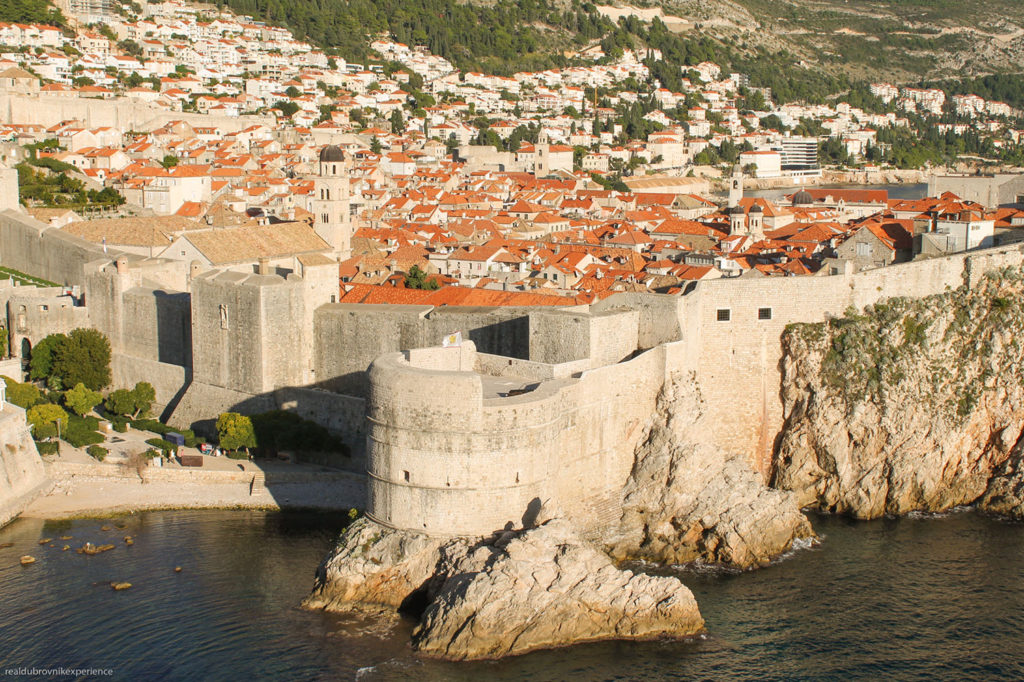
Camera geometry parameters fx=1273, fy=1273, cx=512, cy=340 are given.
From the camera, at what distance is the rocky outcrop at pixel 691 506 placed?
23000 millimetres

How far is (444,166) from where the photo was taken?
91.1m

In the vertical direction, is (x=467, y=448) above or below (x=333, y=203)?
below

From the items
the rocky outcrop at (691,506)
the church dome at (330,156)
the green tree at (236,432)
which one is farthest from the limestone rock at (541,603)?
the church dome at (330,156)

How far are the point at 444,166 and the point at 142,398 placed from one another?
62806 millimetres

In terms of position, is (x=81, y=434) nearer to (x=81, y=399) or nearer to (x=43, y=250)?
(x=81, y=399)

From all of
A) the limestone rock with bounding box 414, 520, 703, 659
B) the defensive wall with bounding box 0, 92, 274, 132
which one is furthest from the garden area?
the defensive wall with bounding box 0, 92, 274, 132

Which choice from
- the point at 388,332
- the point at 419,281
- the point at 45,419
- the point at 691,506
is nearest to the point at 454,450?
the point at 691,506

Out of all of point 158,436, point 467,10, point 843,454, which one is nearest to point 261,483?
point 158,436

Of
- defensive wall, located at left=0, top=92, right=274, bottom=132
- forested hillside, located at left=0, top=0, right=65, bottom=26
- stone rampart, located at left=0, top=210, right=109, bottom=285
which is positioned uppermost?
forested hillside, located at left=0, top=0, right=65, bottom=26

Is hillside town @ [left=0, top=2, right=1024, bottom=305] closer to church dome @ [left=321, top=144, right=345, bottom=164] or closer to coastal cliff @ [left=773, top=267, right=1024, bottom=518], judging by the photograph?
church dome @ [left=321, top=144, right=345, bottom=164]

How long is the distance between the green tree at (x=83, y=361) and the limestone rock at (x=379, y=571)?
1239 centimetres

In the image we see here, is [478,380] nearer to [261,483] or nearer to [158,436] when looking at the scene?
[261,483]

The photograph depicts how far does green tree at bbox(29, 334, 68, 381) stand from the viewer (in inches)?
1231

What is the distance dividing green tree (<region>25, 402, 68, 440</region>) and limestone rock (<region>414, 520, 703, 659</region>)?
1183 cm
